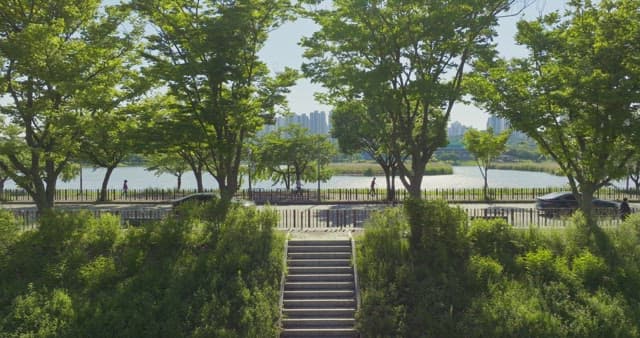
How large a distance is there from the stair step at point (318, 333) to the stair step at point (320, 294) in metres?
1.35

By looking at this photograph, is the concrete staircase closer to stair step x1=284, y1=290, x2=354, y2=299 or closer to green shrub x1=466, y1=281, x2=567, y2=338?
stair step x1=284, y1=290, x2=354, y2=299

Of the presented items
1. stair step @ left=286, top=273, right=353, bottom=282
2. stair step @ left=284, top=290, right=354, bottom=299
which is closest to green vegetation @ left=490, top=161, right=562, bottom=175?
stair step @ left=286, top=273, right=353, bottom=282

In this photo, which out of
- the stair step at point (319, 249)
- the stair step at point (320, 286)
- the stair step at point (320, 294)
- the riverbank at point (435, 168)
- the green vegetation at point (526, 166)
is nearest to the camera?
the stair step at point (320, 294)

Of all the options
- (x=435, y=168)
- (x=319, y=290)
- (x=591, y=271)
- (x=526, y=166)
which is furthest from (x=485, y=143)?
(x=526, y=166)

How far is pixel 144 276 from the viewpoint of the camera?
13.6m

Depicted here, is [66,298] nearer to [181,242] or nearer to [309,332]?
[181,242]

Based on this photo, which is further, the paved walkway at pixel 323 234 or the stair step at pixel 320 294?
the paved walkway at pixel 323 234

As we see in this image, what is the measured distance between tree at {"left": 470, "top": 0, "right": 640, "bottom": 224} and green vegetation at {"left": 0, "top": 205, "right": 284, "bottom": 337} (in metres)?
9.96

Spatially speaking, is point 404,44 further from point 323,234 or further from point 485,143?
point 485,143

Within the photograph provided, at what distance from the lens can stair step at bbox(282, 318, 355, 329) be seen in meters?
12.9

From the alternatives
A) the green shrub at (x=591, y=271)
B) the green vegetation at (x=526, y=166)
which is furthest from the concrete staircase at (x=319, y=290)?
the green vegetation at (x=526, y=166)

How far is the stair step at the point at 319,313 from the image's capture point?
13250 millimetres

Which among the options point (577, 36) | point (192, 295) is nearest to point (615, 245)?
point (577, 36)

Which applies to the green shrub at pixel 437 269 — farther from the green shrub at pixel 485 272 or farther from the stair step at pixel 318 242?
the stair step at pixel 318 242
